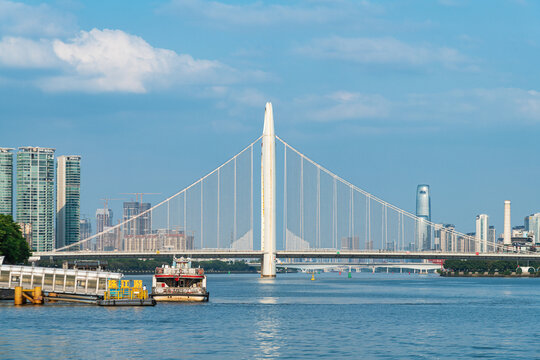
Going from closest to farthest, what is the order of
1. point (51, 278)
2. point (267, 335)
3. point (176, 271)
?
1. point (267, 335)
2. point (51, 278)
3. point (176, 271)

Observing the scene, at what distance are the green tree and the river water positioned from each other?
109ft

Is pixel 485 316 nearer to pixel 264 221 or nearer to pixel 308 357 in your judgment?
pixel 308 357

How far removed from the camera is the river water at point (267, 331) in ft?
153

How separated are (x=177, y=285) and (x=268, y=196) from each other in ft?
218

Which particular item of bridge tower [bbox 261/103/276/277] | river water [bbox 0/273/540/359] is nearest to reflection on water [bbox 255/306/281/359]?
river water [bbox 0/273/540/359]

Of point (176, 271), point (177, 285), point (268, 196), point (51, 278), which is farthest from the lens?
point (268, 196)

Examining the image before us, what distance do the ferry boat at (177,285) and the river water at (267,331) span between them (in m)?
2.55

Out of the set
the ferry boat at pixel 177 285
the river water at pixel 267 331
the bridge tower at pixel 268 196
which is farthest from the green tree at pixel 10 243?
the bridge tower at pixel 268 196

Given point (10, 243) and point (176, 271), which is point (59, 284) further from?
point (10, 243)

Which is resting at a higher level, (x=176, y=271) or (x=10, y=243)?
(x=10, y=243)

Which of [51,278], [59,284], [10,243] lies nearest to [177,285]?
[59,284]

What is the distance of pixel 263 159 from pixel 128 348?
107792mm

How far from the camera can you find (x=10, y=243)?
110 metres

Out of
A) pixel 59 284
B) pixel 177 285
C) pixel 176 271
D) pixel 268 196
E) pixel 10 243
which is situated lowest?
pixel 177 285
